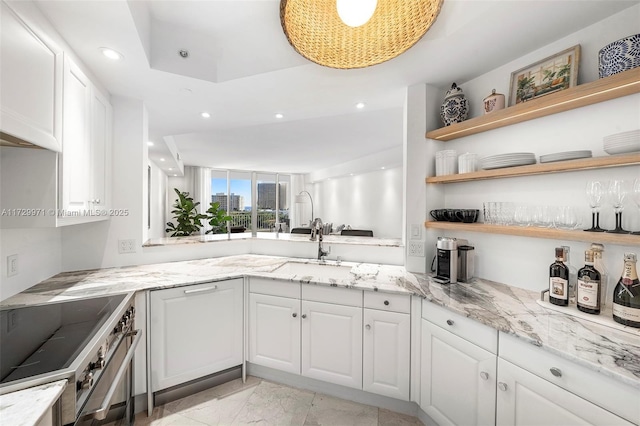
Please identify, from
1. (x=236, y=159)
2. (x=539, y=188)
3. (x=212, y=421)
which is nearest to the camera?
(x=539, y=188)

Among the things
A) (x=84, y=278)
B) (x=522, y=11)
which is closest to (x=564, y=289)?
(x=522, y=11)

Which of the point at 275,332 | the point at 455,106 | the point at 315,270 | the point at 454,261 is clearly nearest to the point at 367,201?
the point at 315,270

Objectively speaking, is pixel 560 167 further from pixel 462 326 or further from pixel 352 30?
pixel 352 30

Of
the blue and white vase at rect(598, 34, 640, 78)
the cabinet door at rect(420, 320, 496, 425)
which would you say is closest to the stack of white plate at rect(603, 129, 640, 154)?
the blue and white vase at rect(598, 34, 640, 78)

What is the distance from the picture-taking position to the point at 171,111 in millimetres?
2432

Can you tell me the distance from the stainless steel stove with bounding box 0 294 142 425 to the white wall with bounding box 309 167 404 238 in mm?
5166

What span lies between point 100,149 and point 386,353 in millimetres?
2446

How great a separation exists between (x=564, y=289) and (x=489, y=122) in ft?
3.32

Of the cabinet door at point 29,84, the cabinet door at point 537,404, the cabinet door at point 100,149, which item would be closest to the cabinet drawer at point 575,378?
the cabinet door at point 537,404

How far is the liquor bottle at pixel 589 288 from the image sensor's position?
1.13 m

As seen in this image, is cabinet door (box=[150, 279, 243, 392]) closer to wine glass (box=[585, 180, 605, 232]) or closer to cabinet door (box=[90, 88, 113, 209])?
cabinet door (box=[90, 88, 113, 209])

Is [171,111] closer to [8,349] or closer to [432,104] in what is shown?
[8,349]

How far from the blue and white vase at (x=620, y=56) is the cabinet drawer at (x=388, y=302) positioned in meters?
1.48

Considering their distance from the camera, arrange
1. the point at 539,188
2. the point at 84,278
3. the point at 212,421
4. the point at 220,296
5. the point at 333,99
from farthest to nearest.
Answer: the point at 333,99, the point at 220,296, the point at 84,278, the point at 212,421, the point at 539,188
